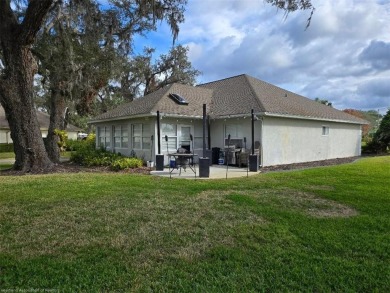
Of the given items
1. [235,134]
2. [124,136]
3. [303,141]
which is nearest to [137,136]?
[124,136]

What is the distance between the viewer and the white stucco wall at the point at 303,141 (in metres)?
14.3

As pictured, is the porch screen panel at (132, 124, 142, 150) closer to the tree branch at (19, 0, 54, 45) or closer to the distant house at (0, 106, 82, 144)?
the tree branch at (19, 0, 54, 45)

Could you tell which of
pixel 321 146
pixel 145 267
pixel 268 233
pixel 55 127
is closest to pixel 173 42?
pixel 268 233

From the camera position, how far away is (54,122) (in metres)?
Answer: 17.0

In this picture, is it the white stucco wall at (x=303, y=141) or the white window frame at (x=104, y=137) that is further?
the white window frame at (x=104, y=137)

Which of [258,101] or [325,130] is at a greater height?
[258,101]

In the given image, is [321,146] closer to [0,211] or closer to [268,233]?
[268,233]

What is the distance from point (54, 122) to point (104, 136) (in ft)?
9.71

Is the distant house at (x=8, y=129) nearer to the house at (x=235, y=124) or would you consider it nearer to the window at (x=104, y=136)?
the window at (x=104, y=136)

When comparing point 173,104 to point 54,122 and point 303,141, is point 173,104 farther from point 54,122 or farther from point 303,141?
point 303,141

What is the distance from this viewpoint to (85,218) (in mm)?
5410

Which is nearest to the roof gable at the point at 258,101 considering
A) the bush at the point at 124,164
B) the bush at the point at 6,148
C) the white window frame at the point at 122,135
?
the bush at the point at 124,164

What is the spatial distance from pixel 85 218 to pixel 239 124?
10487 millimetres

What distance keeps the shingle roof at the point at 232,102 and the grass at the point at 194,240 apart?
7.33m
